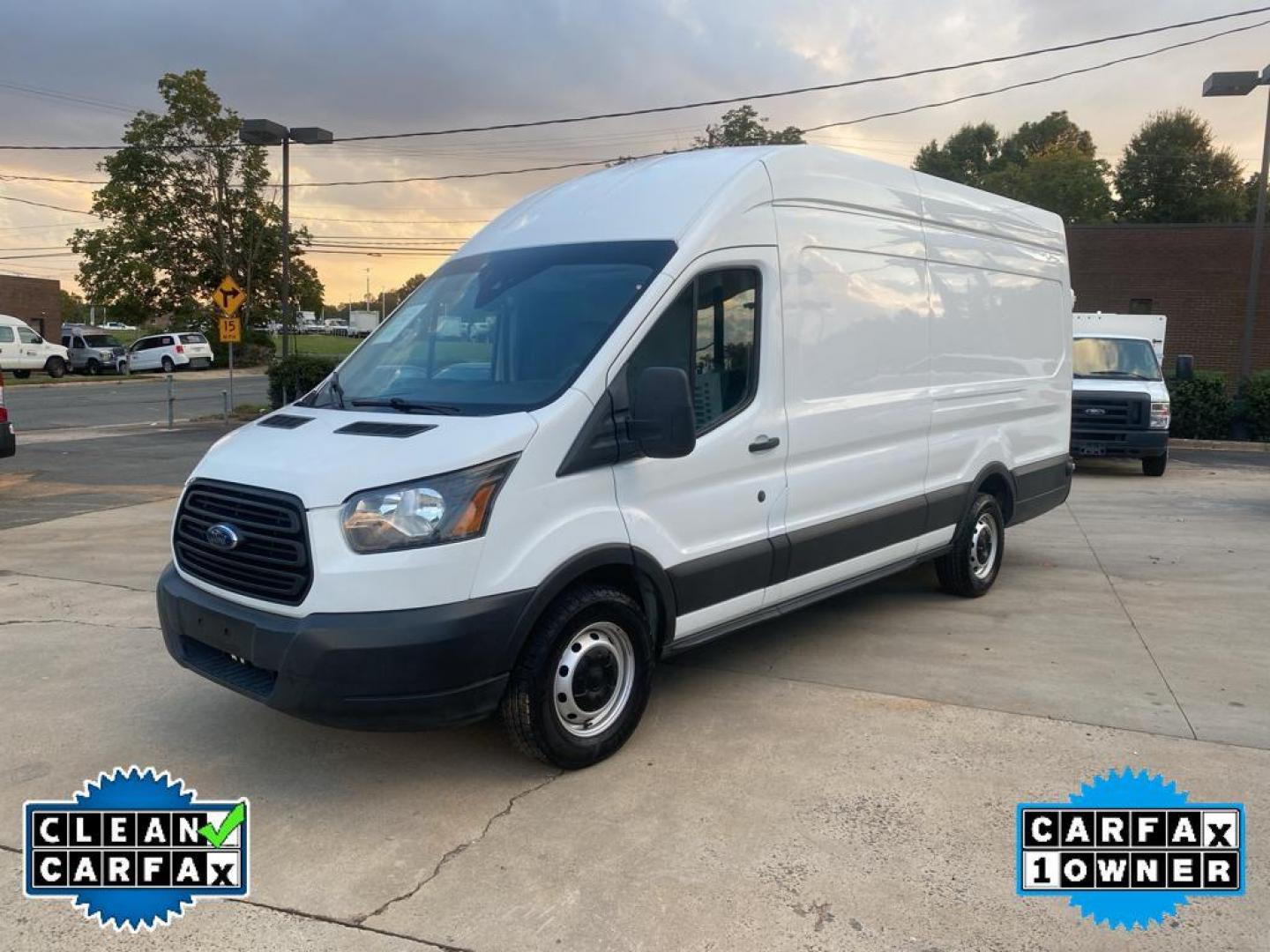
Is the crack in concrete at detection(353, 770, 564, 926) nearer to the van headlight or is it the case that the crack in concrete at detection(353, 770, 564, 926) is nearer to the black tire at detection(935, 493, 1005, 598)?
the van headlight

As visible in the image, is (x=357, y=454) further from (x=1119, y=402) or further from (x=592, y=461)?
(x=1119, y=402)

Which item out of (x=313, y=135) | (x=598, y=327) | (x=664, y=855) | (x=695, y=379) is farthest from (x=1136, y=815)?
(x=313, y=135)

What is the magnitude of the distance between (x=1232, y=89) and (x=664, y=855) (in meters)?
18.3

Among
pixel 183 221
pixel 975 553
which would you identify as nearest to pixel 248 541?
pixel 975 553

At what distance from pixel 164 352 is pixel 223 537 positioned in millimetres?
42694

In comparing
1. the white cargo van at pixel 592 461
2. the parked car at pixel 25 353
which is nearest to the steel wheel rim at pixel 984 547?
the white cargo van at pixel 592 461

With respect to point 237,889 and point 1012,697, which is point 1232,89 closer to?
point 1012,697

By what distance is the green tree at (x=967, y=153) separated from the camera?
202ft

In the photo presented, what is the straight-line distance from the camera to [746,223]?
4.54 m

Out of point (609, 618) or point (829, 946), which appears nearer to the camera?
point (829, 946)

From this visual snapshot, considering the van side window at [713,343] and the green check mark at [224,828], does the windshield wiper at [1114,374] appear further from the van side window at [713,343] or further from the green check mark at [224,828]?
the green check mark at [224,828]

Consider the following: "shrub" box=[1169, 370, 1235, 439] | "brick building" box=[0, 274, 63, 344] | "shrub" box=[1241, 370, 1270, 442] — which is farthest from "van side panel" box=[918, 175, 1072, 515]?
"brick building" box=[0, 274, 63, 344]

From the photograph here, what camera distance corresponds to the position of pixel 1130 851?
331 centimetres

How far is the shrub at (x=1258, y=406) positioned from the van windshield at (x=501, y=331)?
663 inches
